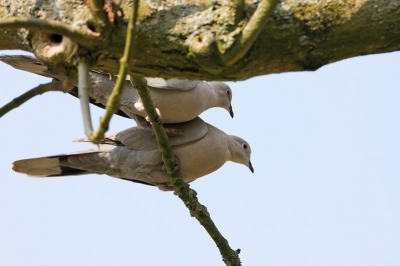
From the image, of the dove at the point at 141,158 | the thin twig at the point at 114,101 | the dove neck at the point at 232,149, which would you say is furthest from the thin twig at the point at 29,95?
the dove neck at the point at 232,149

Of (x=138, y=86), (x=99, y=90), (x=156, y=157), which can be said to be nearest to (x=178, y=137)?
(x=156, y=157)

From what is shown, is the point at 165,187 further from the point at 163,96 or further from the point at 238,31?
the point at 238,31

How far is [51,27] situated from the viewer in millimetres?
1748

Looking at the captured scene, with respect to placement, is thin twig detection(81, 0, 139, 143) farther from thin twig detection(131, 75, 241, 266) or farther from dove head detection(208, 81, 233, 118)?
dove head detection(208, 81, 233, 118)

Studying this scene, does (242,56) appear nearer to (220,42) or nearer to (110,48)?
(220,42)

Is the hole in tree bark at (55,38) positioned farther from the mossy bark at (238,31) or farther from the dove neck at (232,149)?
the dove neck at (232,149)

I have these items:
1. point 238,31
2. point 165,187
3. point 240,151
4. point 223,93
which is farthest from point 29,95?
point 240,151

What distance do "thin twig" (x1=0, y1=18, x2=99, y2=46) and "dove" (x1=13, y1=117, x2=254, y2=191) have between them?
11.9 feet

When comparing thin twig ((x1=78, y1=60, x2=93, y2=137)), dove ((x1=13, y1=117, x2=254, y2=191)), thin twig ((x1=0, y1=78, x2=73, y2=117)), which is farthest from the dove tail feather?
thin twig ((x1=78, y1=60, x2=93, y2=137))

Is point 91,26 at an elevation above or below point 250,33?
above

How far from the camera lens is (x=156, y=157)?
5480 millimetres

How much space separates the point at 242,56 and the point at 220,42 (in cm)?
8

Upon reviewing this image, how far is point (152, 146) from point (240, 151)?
4.42 feet

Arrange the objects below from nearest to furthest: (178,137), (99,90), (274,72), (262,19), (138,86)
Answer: (262,19)
(274,72)
(138,86)
(99,90)
(178,137)
